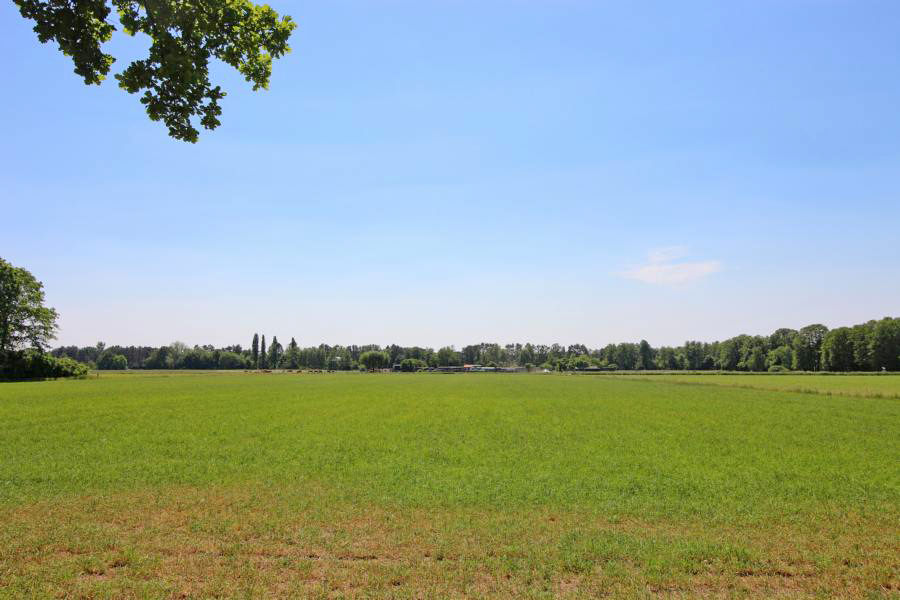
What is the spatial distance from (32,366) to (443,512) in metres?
93.1

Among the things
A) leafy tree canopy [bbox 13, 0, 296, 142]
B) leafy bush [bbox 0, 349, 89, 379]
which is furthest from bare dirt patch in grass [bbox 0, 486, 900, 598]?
leafy bush [bbox 0, 349, 89, 379]

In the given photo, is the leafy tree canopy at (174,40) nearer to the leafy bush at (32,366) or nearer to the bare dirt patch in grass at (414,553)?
the bare dirt patch in grass at (414,553)

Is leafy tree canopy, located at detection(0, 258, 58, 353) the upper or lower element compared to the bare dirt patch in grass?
upper

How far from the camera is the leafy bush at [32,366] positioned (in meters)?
75.1

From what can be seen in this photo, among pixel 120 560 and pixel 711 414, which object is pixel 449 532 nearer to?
pixel 120 560

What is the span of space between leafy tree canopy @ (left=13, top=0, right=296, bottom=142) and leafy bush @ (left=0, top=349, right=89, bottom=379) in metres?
93.4

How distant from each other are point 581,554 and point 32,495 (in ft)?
48.8

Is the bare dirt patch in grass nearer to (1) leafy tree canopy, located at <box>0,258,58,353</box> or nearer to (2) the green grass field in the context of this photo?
(2) the green grass field

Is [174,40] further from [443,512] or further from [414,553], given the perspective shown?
[443,512]

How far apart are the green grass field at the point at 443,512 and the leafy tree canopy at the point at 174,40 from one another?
7901mm

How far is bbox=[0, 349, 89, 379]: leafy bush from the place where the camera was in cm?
7506

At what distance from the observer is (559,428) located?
27938 millimetres

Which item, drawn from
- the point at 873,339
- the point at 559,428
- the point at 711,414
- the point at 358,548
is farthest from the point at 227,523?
the point at 873,339

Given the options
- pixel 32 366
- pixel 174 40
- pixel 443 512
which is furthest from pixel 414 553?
pixel 32 366
